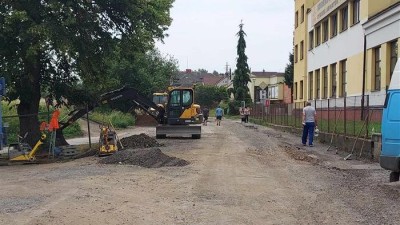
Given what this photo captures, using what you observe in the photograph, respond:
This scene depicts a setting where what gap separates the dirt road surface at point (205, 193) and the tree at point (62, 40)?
4039 mm

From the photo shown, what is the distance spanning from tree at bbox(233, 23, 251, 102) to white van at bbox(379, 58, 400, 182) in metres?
73.4

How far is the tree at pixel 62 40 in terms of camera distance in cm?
1750

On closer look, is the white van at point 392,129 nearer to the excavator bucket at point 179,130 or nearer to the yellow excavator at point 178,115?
the yellow excavator at point 178,115

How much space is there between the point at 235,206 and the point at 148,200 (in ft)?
5.76

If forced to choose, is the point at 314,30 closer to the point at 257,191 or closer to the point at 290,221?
the point at 257,191

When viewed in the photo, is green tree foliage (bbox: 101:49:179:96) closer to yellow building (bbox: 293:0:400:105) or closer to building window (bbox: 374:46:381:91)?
yellow building (bbox: 293:0:400:105)

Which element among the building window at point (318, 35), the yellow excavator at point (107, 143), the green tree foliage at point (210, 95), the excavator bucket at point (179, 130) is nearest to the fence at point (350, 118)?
the excavator bucket at point (179, 130)

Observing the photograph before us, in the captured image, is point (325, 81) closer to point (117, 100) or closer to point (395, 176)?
point (117, 100)

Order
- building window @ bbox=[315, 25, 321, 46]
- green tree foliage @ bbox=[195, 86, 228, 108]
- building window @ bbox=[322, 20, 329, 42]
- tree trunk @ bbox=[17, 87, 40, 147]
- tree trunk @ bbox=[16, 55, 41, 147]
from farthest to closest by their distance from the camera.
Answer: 1. green tree foliage @ bbox=[195, 86, 228, 108]
2. building window @ bbox=[315, 25, 321, 46]
3. building window @ bbox=[322, 20, 329, 42]
4. tree trunk @ bbox=[17, 87, 40, 147]
5. tree trunk @ bbox=[16, 55, 41, 147]

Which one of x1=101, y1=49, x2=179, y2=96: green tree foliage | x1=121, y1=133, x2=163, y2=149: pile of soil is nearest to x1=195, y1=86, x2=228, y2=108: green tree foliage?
x1=101, y1=49, x2=179, y2=96: green tree foliage

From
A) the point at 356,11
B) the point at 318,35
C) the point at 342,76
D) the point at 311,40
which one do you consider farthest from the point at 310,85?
the point at 356,11

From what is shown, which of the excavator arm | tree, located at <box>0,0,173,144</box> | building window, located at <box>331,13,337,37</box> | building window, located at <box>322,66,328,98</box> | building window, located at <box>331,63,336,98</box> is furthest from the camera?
building window, located at <box>322,66,328,98</box>

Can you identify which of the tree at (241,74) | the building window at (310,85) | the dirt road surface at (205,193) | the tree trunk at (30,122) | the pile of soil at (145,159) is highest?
the tree at (241,74)

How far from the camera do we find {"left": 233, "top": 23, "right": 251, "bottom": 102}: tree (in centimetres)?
8462
